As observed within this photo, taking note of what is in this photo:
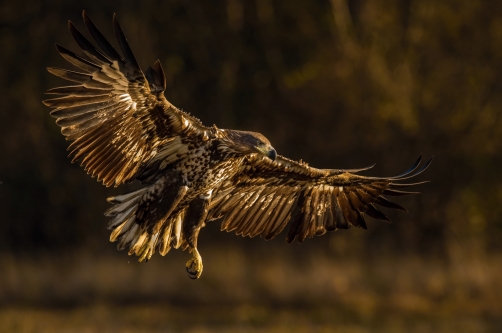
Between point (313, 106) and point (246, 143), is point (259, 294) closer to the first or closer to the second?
point (313, 106)

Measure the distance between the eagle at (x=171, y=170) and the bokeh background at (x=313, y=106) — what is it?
26.5 feet

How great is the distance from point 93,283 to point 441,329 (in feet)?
17.8

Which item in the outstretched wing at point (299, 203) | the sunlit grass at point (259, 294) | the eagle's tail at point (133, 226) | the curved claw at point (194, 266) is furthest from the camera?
the sunlit grass at point (259, 294)

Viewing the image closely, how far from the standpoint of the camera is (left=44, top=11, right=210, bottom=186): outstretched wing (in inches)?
275

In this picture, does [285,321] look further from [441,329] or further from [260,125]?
[260,125]

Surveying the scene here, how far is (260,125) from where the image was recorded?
18.3 m

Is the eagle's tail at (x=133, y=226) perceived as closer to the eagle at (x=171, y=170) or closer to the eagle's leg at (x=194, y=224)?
the eagle at (x=171, y=170)

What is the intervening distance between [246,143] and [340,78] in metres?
10.8

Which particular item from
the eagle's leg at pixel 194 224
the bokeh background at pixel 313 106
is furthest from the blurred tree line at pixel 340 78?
the eagle's leg at pixel 194 224

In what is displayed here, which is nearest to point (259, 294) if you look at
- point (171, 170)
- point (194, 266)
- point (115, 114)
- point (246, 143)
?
point (194, 266)

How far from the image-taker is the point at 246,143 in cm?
763

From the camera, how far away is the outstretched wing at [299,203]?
344 inches

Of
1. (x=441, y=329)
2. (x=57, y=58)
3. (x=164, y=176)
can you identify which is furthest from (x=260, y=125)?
(x=164, y=176)

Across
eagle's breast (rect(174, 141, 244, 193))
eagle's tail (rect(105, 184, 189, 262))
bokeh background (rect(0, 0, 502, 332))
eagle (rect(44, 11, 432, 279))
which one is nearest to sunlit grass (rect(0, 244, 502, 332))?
bokeh background (rect(0, 0, 502, 332))
